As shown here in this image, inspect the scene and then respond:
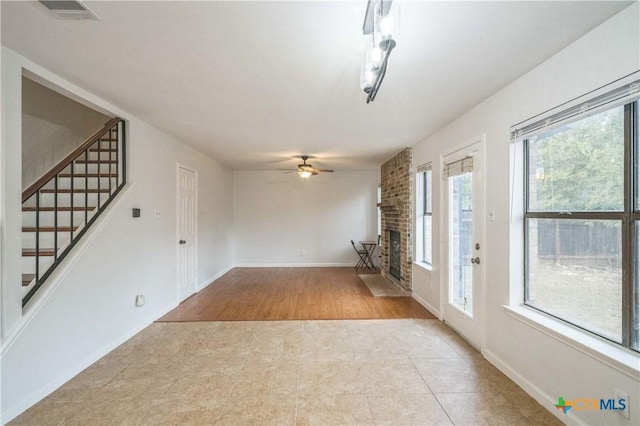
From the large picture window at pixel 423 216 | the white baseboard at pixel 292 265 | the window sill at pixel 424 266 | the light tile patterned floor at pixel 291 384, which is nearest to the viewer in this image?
the light tile patterned floor at pixel 291 384

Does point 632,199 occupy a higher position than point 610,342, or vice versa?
point 632,199

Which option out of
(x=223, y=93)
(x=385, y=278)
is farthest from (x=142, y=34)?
(x=385, y=278)

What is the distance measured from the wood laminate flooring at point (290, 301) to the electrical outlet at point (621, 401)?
84.0 inches

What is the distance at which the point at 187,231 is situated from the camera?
450 centimetres

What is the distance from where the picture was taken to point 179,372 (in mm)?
2393

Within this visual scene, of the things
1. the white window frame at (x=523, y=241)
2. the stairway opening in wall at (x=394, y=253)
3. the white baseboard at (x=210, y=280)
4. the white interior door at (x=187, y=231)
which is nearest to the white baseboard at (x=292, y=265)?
the white baseboard at (x=210, y=280)

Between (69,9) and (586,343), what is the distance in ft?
11.5

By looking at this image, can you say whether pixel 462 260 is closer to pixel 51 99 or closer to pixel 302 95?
pixel 302 95

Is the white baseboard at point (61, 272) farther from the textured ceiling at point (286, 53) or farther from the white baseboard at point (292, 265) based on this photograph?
the white baseboard at point (292, 265)

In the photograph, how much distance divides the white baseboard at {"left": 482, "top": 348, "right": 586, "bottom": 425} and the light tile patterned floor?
45 mm

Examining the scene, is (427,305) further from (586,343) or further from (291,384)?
(291,384)

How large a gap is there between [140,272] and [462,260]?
3.78 meters

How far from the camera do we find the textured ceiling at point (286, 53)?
148cm

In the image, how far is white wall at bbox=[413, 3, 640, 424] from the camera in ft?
4.96
